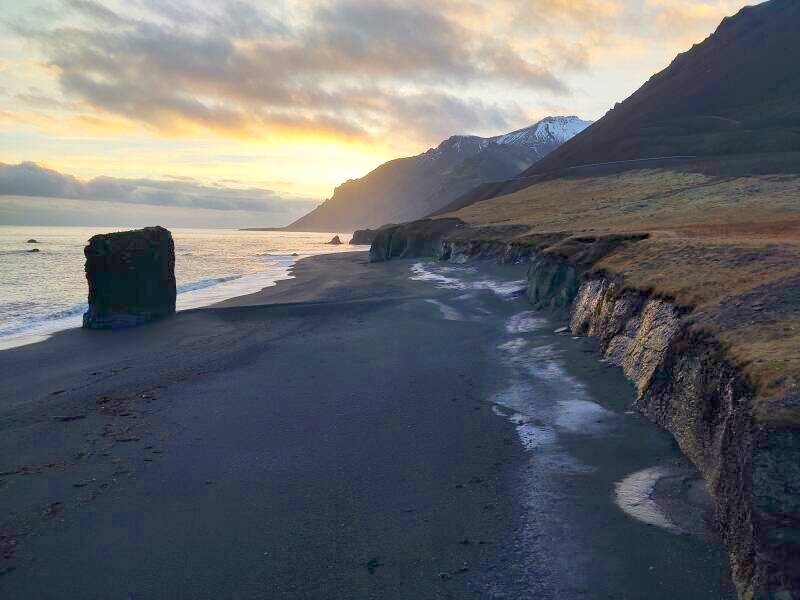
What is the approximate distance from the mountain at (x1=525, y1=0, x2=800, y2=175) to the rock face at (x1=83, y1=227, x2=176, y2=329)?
3579 inches

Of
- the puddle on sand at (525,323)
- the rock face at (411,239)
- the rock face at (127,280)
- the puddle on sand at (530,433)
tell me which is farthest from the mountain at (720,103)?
the puddle on sand at (530,433)

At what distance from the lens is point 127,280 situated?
26781 mm

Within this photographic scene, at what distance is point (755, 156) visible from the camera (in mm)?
78562

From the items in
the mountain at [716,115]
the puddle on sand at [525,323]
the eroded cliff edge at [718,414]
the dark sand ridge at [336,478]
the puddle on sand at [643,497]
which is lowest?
the dark sand ridge at [336,478]

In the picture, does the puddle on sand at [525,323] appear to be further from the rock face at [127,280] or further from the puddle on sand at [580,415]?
the rock face at [127,280]

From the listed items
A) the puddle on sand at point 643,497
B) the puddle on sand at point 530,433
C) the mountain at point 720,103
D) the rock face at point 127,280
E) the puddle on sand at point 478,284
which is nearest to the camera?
the puddle on sand at point 643,497

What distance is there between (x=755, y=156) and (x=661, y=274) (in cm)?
7999

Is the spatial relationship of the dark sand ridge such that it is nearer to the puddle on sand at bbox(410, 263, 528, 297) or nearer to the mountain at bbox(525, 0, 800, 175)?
the puddle on sand at bbox(410, 263, 528, 297)

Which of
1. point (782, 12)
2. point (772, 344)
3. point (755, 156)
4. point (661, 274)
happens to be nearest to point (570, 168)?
point (755, 156)

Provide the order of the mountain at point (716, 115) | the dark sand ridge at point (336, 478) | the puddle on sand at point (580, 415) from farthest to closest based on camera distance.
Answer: the mountain at point (716, 115)
the puddle on sand at point (580, 415)
the dark sand ridge at point (336, 478)

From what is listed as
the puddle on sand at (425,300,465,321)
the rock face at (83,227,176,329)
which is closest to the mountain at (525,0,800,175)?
the puddle on sand at (425,300,465,321)

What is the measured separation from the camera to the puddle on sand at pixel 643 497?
7656mm

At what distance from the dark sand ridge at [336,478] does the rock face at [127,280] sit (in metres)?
7.27

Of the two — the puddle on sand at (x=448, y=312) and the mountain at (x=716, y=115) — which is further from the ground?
the mountain at (x=716, y=115)
